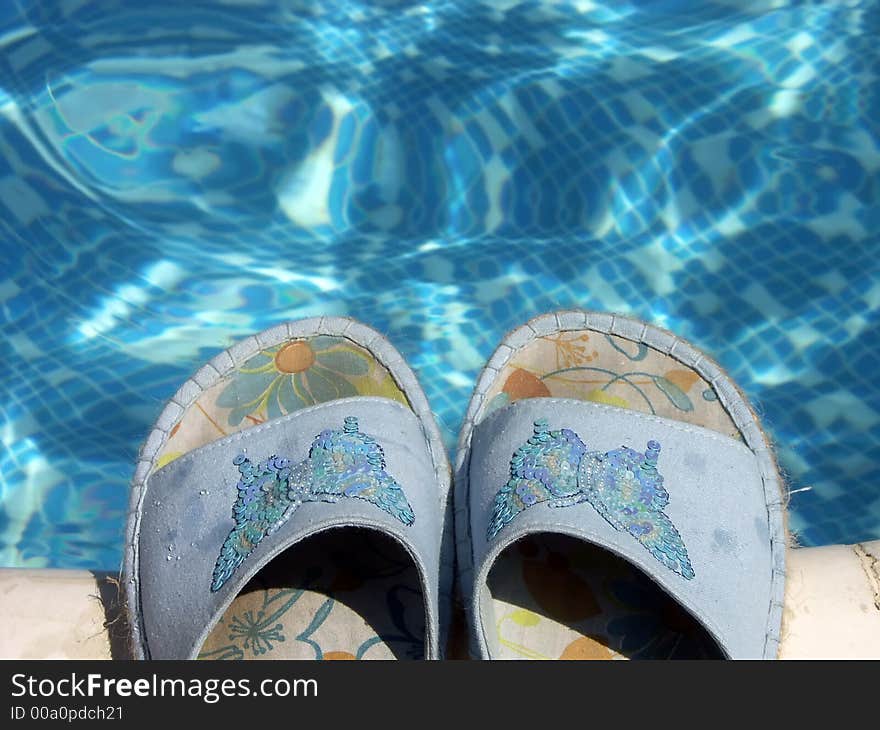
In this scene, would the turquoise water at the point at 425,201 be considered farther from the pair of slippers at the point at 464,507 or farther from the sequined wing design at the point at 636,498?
the sequined wing design at the point at 636,498

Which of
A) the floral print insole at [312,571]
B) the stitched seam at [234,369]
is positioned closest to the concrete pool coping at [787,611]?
the stitched seam at [234,369]

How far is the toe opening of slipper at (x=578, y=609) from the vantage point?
5.41 feet

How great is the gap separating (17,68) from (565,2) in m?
1.40

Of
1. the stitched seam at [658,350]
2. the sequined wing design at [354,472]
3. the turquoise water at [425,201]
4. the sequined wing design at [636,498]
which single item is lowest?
the sequined wing design at [636,498]

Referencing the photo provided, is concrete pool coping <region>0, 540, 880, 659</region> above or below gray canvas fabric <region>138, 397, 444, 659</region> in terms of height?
below

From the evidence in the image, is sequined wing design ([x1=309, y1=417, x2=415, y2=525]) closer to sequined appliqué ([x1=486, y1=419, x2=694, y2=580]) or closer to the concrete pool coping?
sequined appliqué ([x1=486, y1=419, x2=694, y2=580])

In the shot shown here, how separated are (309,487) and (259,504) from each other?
0.09m

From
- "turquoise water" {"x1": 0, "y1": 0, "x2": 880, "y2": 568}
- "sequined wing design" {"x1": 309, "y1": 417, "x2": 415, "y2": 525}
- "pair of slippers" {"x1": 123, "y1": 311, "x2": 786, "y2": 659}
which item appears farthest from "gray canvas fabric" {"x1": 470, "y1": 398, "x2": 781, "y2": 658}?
"turquoise water" {"x1": 0, "y1": 0, "x2": 880, "y2": 568}

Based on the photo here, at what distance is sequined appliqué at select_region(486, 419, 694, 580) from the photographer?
1.53m

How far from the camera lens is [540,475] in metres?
1.58

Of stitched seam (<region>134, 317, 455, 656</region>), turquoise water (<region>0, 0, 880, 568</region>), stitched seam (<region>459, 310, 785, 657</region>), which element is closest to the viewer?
stitched seam (<region>134, 317, 455, 656</region>)

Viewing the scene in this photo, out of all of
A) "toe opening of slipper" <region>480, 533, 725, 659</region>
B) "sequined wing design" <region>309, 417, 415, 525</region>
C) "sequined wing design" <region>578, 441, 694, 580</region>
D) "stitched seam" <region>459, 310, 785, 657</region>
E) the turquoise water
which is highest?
the turquoise water

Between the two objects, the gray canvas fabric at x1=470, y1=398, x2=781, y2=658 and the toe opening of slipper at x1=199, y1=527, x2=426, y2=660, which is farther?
the toe opening of slipper at x1=199, y1=527, x2=426, y2=660

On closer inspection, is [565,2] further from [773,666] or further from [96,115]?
[773,666]
